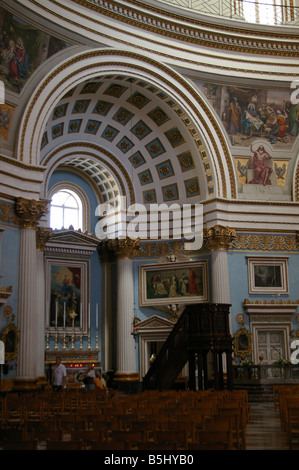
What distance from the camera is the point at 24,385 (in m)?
16.8

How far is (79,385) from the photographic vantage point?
21453 millimetres

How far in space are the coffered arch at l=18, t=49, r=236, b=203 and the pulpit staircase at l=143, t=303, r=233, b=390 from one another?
7.70 m

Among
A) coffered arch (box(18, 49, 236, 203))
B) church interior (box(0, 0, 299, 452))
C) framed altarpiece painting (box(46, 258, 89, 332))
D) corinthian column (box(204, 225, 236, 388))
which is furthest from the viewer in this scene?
framed altarpiece painting (box(46, 258, 89, 332))

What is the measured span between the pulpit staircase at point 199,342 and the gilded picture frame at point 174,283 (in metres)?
5.90

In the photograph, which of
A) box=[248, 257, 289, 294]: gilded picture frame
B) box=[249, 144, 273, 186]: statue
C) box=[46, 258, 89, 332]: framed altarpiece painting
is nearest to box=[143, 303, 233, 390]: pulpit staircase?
box=[248, 257, 289, 294]: gilded picture frame

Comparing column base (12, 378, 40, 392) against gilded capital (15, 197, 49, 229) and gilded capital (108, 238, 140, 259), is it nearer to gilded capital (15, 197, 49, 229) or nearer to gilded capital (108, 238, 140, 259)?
gilded capital (15, 197, 49, 229)

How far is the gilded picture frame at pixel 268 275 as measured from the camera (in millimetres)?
23328

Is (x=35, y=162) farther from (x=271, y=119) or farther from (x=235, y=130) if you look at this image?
(x=271, y=119)

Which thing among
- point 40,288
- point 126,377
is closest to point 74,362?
point 126,377

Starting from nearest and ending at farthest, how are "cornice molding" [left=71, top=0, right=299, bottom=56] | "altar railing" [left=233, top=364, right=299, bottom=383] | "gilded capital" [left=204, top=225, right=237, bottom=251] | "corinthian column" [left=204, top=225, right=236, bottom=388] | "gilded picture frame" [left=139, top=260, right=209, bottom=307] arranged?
"altar railing" [left=233, top=364, right=299, bottom=383] → "cornice molding" [left=71, top=0, right=299, bottom=56] → "corinthian column" [left=204, top=225, right=236, bottom=388] → "gilded capital" [left=204, top=225, right=237, bottom=251] → "gilded picture frame" [left=139, top=260, right=209, bottom=307]

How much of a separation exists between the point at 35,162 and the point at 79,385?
28.8 feet

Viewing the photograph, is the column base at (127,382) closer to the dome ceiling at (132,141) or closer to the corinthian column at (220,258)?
the corinthian column at (220,258)

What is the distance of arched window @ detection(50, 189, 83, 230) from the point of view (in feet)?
83.5
